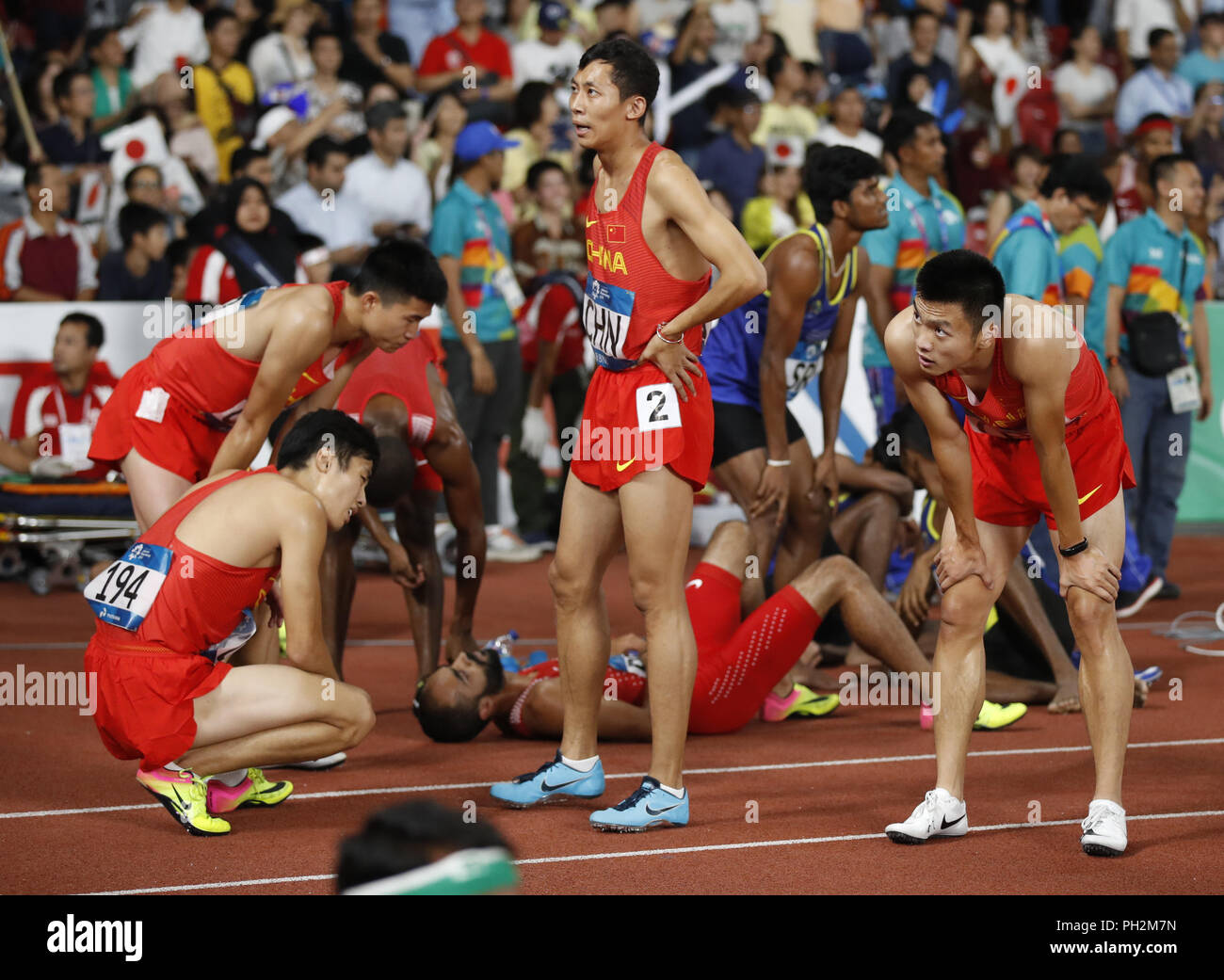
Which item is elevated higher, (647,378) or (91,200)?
(91,200)

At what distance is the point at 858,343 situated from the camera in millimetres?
9891

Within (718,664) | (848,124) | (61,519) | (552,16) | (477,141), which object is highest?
(552,16)

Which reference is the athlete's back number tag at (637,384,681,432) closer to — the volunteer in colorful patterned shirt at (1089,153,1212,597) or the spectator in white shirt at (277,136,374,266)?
the volunteer in colorful patterned shirt at (1089,153,1212,597)

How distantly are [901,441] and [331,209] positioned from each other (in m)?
5.15

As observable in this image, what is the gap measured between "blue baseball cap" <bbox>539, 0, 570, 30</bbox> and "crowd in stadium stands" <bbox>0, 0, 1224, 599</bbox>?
0.03m

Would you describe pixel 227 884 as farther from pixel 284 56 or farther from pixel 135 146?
pixel 284 56

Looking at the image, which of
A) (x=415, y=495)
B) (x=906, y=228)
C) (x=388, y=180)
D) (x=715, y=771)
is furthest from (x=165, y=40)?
(x=715, y=771)

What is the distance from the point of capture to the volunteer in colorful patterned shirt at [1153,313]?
8641 millimetres

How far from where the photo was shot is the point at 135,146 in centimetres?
1081

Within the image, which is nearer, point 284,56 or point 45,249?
point 45,249

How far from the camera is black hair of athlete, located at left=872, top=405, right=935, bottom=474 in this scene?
6.53 m

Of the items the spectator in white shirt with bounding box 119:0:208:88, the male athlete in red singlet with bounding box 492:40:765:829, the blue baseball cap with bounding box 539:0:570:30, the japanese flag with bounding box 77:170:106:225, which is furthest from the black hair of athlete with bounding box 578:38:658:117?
the blue baseball cap with bounding box 539:0:570:30

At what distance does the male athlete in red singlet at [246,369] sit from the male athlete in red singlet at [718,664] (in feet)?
3.69

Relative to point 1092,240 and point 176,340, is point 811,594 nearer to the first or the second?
point 176,340
